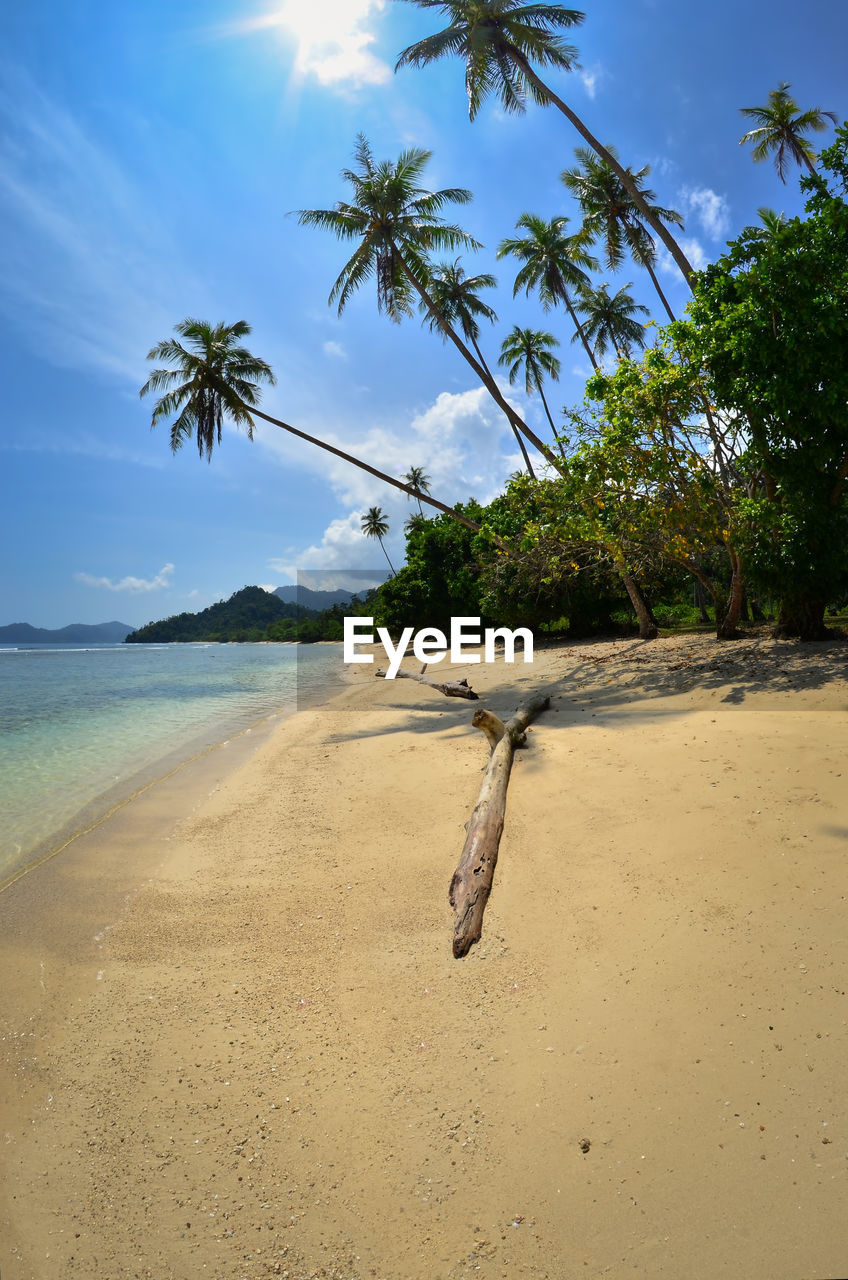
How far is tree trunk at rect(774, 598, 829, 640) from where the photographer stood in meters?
12.2

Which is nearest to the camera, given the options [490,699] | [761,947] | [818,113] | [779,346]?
[761,947]

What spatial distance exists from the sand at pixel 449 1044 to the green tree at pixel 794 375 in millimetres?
6521

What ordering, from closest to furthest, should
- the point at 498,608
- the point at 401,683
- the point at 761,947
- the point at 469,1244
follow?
1. the point at 469,1244
2. the point at 761,947
3. the point at 401,683
4. the point at 498,608

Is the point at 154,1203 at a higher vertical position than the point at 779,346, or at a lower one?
lower

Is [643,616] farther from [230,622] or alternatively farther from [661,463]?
[230,622]

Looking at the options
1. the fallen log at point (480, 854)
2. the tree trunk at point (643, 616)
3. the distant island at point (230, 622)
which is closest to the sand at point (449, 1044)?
the fallen log at point (480, 854)

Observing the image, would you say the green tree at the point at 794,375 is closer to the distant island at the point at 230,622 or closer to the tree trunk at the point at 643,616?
the tree trunk at the point at 643,616

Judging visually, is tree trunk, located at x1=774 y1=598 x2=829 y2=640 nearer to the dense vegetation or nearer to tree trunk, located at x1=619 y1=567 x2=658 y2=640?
the dense vegetation

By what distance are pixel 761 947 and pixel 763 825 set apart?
1388 mm

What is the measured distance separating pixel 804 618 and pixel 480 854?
10538mm

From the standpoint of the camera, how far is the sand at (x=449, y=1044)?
85.5 inches

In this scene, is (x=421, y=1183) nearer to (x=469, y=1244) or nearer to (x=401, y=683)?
(x=469, y=1244)

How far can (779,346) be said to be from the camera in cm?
981

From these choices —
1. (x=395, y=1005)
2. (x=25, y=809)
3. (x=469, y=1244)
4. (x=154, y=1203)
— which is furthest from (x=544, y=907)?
(x=25, y=809)
